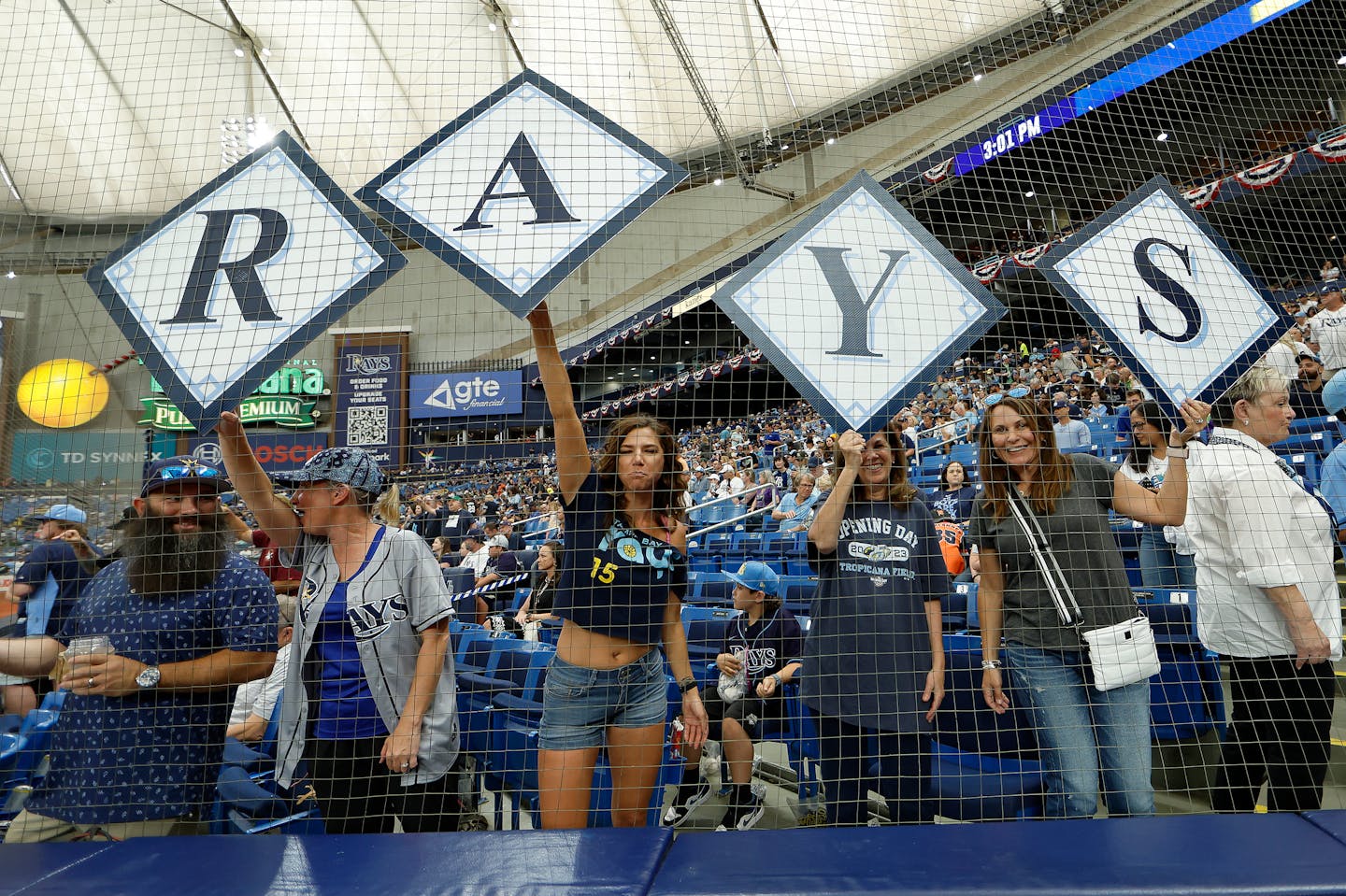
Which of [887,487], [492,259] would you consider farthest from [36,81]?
[887,487]

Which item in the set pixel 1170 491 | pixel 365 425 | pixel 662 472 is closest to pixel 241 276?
pixel 662 472

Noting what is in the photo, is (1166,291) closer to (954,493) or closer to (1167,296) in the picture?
(1167,296)

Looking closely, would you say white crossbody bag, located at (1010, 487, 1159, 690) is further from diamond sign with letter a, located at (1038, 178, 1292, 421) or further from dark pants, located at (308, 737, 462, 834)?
dark pants, located at (308, 737, 462, 834)

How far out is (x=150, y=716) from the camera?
5.28ft

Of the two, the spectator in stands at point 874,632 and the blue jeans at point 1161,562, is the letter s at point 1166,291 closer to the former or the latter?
the spectator in stands at point 874,632

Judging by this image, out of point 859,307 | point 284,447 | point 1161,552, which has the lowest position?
point 1161,552

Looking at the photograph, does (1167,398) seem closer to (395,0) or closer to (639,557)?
(639,557)

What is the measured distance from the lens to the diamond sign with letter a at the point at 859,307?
189 cm

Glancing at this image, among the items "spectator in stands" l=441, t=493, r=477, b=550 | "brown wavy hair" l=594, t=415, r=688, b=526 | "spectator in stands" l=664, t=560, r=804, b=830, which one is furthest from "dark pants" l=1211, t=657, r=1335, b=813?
"spectator in stands" l=441, t=493, r=477, b=550

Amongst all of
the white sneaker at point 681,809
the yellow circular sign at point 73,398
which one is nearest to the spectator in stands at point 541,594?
the white sneaker at point 681,809

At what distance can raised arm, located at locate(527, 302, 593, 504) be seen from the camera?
178 centimetres

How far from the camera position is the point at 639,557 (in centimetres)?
177

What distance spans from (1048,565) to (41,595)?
3.25 meters

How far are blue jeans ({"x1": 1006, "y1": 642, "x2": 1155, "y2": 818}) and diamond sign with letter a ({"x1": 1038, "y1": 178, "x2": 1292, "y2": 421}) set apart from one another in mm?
785
